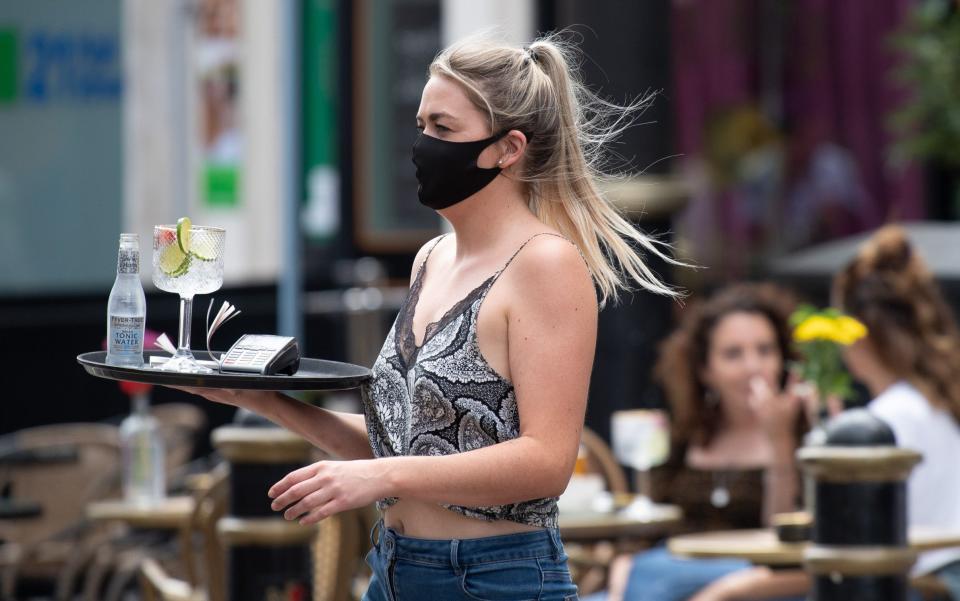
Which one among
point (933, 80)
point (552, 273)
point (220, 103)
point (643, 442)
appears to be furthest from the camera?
point (220, 103)

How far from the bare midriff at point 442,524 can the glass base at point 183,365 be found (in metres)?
0.39

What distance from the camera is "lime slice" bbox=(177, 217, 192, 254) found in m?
2.83

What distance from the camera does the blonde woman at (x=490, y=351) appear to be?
2525 millimetres

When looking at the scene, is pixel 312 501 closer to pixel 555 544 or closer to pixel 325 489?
pixel 325 489

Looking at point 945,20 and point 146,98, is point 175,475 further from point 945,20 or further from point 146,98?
point 945,20

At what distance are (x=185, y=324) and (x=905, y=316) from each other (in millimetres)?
3032

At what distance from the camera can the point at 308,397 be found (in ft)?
20.1

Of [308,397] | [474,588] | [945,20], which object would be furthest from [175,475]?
[945,20]

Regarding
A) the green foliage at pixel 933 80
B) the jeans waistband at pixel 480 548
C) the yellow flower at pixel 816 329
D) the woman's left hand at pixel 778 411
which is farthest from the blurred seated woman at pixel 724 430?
the green foliage at pixel 933 80

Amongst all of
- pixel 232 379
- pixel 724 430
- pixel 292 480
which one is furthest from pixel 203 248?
pixel 724 430

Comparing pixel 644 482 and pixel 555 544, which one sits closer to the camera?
pixel 555 544

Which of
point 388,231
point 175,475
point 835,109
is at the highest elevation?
point 835,109

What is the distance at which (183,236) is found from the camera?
284 cm

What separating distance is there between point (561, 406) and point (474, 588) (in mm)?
326
